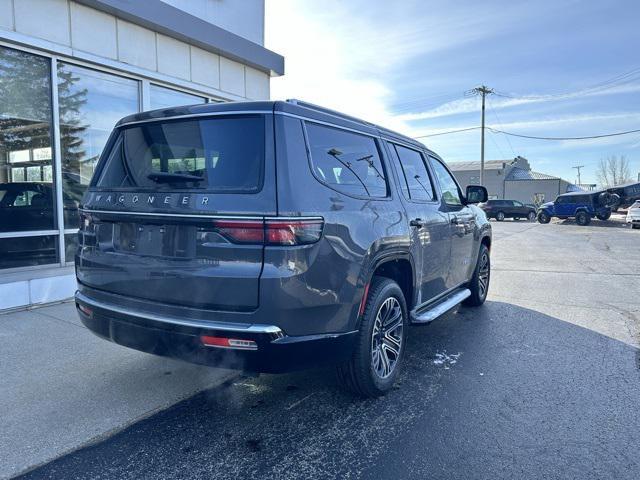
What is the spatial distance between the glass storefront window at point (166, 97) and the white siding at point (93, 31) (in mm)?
938

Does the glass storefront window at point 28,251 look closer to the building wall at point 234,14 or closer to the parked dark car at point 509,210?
the building wall at point 234,14

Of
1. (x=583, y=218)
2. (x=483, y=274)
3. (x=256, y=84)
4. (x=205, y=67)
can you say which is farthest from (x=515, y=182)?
Result: (x=483, y=274)

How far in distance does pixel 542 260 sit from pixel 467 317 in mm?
6733

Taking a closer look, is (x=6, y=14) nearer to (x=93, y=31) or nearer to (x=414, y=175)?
(x=93, y=31)

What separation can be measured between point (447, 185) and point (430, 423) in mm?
2868

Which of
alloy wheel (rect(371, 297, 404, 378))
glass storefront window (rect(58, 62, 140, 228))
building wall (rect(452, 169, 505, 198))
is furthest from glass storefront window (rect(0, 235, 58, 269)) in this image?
building wall (rect(452, 169, 505, 198))

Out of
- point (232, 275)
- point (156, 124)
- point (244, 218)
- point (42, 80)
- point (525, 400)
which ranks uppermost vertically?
point (42, 80)

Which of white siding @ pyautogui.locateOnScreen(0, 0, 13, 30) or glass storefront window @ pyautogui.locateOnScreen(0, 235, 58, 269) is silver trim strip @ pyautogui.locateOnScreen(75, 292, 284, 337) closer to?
glass storefront window @ pyautogui.locateOnScreen(0, 235, 58, 269)

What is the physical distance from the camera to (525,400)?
354cm

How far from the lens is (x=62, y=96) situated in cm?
664

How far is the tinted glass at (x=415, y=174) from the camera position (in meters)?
4.23

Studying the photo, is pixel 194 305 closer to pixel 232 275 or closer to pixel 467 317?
pixel 232 275

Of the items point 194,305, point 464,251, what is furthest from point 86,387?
point 464,251

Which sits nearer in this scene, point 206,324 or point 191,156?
point 206,324
